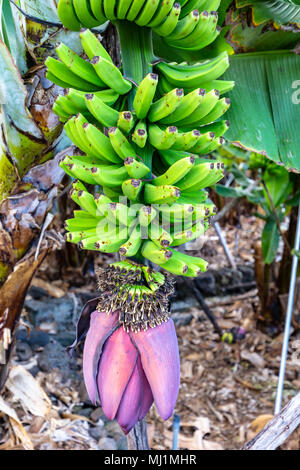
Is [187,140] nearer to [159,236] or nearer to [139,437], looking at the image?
[159,236]

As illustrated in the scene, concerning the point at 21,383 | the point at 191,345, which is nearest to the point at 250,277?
the point at 191,345

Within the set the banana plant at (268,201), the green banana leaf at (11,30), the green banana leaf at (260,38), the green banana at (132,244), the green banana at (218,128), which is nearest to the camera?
the green banana at (132,244)

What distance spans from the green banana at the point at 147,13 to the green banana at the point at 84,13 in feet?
0.20

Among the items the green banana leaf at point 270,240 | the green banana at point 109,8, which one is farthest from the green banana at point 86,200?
the green banana leaf at point 270,240

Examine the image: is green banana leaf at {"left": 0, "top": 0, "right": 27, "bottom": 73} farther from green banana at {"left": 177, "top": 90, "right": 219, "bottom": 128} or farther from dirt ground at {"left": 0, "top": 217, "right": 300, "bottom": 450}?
dirt ground at {"left": 0, "top": 217, "right": 300, "bottom": 450}

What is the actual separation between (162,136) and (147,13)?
0.46ft

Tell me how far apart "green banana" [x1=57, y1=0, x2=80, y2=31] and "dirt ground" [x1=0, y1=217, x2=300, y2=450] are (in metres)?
0.59

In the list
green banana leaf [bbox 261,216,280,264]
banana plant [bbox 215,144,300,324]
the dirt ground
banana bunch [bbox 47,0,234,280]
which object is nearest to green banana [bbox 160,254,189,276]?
banana bunch [bbox 47,0,234,280]

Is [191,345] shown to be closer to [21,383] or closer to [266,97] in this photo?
[21,383]

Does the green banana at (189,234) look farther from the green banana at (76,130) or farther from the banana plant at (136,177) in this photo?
the green banana at (76,130)

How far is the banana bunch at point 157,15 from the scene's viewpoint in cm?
45

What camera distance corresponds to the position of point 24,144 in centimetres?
72

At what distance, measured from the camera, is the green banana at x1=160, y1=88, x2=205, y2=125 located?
462 millimetres

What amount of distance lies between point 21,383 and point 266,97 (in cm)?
90
